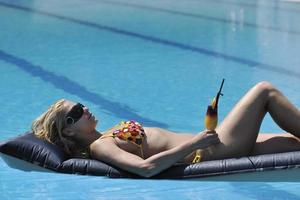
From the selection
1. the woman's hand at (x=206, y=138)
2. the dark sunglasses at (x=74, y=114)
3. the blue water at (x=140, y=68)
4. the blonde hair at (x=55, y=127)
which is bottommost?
the blue water at (x=140, y=68)

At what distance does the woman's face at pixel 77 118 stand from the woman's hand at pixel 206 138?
0.62m

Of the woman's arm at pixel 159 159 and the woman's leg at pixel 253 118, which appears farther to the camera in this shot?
the woman's leg at pixel 253 118

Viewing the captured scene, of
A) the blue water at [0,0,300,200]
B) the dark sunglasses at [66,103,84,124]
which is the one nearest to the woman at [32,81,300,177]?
the dark sunglasses at [66,103,84,124]

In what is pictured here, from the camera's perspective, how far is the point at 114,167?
3.40 meters

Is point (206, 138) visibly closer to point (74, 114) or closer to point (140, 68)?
point (74, 114)

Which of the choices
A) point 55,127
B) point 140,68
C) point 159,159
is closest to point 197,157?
point 159,159

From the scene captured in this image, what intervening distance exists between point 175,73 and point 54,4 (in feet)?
21.1

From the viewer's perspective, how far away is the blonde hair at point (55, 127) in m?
3.62

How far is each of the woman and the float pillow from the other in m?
0.10

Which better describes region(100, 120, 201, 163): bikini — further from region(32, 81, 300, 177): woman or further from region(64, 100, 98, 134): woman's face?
region(64, 100, 98, 134): woman's face

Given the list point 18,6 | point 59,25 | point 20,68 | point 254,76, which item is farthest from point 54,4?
point 254,76

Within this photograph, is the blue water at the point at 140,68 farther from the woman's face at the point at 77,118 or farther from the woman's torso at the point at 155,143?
the woman's face at the point at 77,118

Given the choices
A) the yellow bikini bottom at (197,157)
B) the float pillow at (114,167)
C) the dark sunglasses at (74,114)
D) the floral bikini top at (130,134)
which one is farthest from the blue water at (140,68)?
the dark sunglasses at (74,114)

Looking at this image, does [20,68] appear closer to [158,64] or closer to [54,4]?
[158,64]
